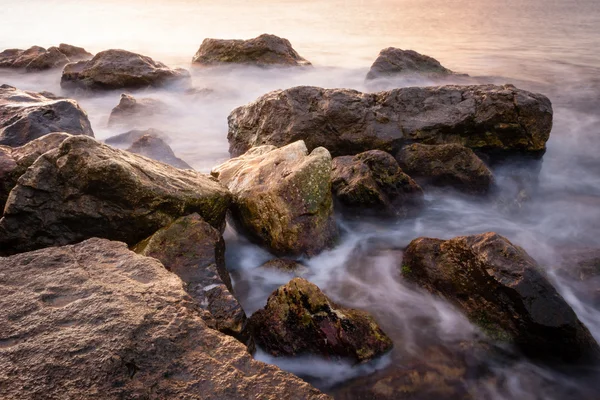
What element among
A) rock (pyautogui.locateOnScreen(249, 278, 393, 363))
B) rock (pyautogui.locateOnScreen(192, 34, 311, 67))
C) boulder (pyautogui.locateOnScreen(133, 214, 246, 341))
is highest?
rock (pyautogui.locateOnScreen(192, 34, 311, 67))

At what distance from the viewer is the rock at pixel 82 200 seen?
12.6 ft

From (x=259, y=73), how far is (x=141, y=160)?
9782 mm

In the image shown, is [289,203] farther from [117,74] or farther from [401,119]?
[117,74]

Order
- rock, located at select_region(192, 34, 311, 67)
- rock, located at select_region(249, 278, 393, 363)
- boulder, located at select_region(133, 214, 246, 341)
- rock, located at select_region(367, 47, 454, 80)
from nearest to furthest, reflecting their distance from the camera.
Answer: boulder, located at select_region(133, 214, 246, 341)
rock, located at select_region(249, 278, 393, 363)
rock, located at select_region(367, 47, 454, 80)
rock, located at select_region(192, 34, 311, 67)

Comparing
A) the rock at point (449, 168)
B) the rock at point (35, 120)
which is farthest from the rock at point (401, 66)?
the rock at point (35, 120)

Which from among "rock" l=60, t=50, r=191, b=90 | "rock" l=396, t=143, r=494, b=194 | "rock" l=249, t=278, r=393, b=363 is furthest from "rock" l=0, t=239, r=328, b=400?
"rock" l=60, t=50, r=191, b=90

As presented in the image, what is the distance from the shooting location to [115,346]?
2109 mm

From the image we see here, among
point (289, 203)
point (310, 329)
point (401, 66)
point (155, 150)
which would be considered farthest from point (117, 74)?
point (310, 329)

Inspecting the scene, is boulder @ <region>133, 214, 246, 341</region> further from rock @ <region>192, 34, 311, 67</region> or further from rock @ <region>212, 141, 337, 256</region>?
rock @ <region>192, 34, 311, 67</region>

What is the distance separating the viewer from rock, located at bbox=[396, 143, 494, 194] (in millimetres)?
6383

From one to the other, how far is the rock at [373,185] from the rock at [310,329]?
7.13 feet

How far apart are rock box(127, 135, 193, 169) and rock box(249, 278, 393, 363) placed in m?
3.91

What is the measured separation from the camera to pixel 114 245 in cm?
310

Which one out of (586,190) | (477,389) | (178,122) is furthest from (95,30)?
(477,389)
